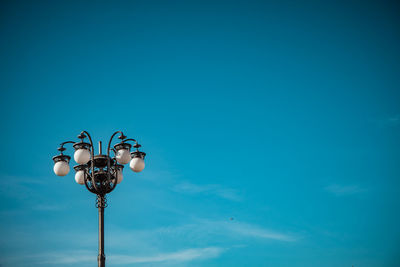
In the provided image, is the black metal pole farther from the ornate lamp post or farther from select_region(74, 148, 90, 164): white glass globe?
select_region(74, 148, 90, 164): white glass globe

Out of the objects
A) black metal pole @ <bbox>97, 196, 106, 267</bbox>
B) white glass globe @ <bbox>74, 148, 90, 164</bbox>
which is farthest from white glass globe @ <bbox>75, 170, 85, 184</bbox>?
black metal pole @ <bbox>97, 196, 106, 267</bbox>

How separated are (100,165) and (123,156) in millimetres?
680

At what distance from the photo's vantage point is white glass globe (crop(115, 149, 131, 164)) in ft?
34.4

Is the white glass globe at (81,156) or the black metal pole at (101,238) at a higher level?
the white glass globe at (81,156)

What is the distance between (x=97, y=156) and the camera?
10.4 meters

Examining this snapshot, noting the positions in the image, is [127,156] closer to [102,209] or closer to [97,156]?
[97,156]

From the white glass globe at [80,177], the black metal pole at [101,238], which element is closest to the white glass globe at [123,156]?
the black metal pole at [101,238]

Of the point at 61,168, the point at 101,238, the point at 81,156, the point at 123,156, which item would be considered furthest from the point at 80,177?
the point at 101,238

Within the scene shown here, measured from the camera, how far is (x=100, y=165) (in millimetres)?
10398

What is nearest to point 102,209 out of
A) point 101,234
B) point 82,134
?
point 101,234

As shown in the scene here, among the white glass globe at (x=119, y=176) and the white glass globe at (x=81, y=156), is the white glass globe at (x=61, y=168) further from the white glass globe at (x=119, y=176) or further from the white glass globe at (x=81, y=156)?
the white glass globe at (x=119, y=176)

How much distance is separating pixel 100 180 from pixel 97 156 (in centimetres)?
68

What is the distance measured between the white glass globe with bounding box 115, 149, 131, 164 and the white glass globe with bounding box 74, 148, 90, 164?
856mm

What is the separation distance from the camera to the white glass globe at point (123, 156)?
34.4 ft
